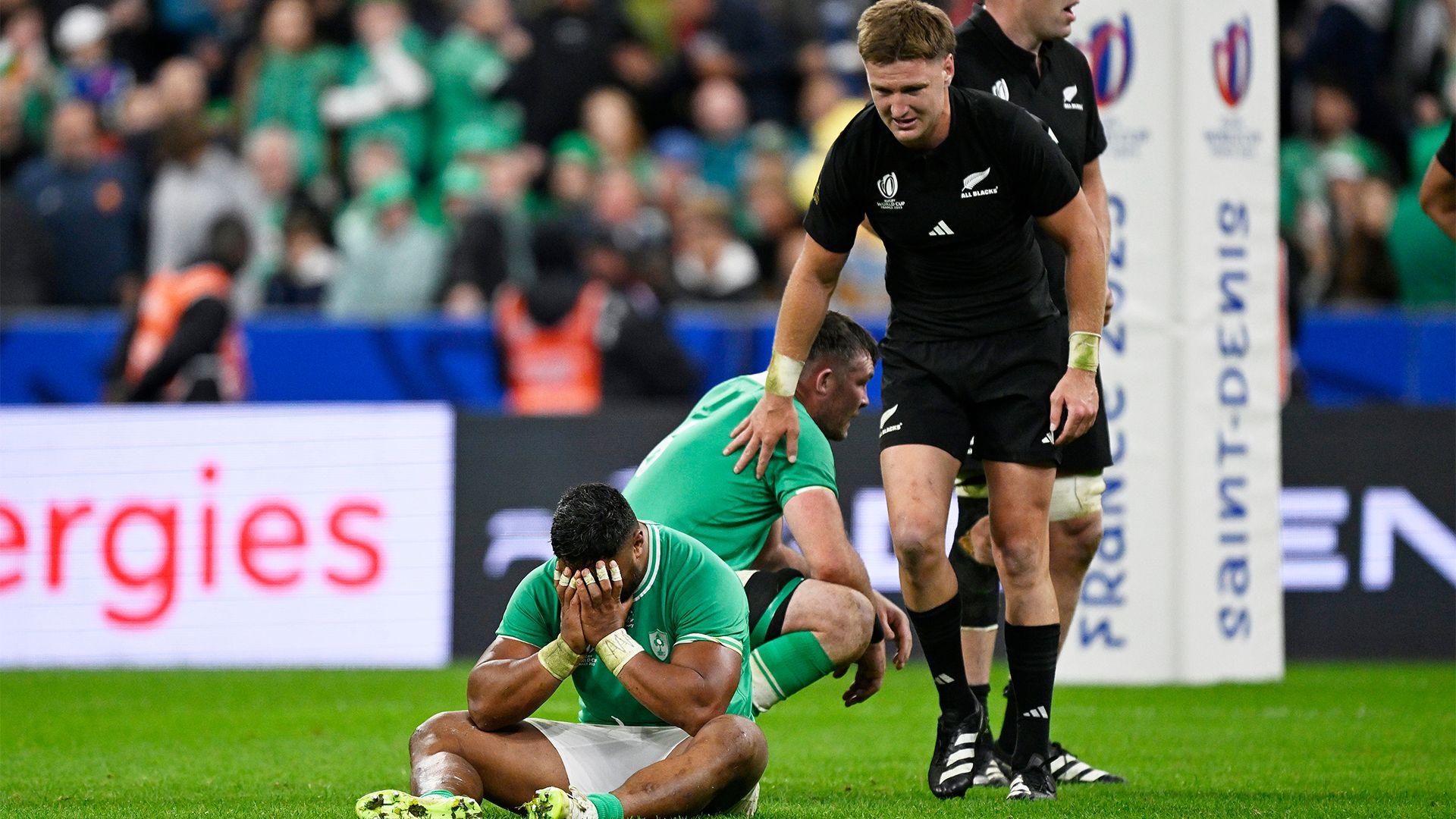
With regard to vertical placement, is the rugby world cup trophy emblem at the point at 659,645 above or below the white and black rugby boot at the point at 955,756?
above

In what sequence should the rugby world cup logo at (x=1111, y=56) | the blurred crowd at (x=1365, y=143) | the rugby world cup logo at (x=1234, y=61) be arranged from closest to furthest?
the rugby world cup logo at (x=1111, y=56), the rugby world cup logo at (x=1234, y=61), the blurred crowd at (x=1365, y=143)

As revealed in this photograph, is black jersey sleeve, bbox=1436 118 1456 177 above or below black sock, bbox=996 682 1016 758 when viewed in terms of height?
above

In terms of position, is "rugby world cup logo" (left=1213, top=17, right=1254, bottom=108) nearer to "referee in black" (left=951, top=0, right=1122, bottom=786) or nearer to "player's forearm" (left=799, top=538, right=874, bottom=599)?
"referee in black" (left=951, top=0, right=1122, bottom=786)

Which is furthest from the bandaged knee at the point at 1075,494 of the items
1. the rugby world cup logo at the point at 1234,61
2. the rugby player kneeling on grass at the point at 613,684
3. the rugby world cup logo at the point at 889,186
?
the rugby world cup logo at the point at 1234,61

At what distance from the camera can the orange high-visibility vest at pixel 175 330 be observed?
41.1ft

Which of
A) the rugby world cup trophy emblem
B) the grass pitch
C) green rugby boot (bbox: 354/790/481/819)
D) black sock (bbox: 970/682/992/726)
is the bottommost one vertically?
the grass pitch

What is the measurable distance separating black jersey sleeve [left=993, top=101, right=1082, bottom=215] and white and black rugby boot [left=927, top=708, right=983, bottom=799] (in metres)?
1.66

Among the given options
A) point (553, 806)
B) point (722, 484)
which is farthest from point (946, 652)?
point (553, 806)

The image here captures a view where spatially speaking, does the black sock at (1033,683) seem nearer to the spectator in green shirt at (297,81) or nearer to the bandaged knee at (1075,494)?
the bandaged knee at (1075,494)

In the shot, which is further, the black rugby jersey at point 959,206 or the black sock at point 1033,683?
the black sock at point 1033,683

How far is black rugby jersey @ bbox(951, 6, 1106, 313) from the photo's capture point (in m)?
6.80

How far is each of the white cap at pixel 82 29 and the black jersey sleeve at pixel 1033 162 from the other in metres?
12.2

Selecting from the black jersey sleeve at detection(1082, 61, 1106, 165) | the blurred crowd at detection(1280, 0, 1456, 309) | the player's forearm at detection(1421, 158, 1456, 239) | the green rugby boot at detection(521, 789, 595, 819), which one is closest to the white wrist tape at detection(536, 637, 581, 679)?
the green rugby boot at detection(521, 789, 595, 819)

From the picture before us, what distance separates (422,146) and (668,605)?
1078cm
